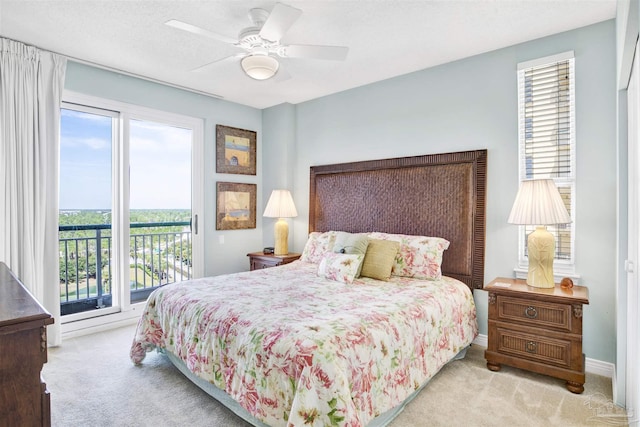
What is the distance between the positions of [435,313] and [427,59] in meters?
2.33

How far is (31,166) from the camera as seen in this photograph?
309cm

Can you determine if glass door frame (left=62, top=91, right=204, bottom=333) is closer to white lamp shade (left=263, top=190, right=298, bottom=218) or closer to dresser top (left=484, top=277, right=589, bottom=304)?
white lamp shade (left=263, top=190, right=298, bottom=218)

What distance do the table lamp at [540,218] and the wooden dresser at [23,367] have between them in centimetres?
283

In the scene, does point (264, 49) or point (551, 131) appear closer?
point (264, 49)

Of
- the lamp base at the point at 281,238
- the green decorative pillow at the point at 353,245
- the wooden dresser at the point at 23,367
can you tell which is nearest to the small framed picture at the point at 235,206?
the lamp base at the point at 281,238

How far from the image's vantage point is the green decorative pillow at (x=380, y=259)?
309 centimetres

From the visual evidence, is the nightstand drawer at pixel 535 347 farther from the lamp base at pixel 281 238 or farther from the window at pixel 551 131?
the lamp base at pixel 281 238

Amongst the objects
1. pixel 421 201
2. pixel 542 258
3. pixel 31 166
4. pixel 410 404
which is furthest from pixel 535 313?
pixel 31 166

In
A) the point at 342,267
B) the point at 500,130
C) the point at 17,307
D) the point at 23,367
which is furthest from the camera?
the point at 500,130

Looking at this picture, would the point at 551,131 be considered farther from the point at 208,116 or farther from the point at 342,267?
the point at 208,116

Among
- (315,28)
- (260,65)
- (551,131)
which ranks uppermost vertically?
(315,28)

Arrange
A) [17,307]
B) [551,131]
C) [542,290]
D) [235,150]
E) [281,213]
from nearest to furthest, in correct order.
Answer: [17,307], [542,290], [551,131], [281,213], [235,150]

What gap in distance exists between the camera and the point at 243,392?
1.87 metres

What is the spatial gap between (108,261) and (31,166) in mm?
1392
